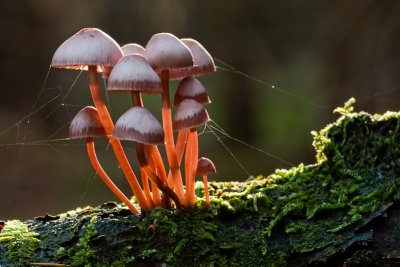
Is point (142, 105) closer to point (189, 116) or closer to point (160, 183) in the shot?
point (189, 116)

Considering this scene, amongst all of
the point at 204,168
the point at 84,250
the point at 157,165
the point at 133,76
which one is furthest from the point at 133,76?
the point at 84,250

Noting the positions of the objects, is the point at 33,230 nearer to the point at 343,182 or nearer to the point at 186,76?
the point at 186,76

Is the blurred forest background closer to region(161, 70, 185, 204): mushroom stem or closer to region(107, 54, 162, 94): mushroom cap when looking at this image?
region(161, 70, 185, 204): mushroom stem

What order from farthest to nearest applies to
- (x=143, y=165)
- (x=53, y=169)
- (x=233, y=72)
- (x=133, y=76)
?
(x=233, y=72) < (x=53, y=169) < (x=143, y=165) < (x=133, y=76)

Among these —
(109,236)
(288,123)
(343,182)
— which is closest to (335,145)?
(343,182)

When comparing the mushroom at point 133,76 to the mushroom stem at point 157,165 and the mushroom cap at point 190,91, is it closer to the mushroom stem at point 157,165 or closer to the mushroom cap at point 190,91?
the mushroom cap at point 190,91

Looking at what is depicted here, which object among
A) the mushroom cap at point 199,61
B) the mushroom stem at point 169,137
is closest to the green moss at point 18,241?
the mushroom stem at point 169,137
